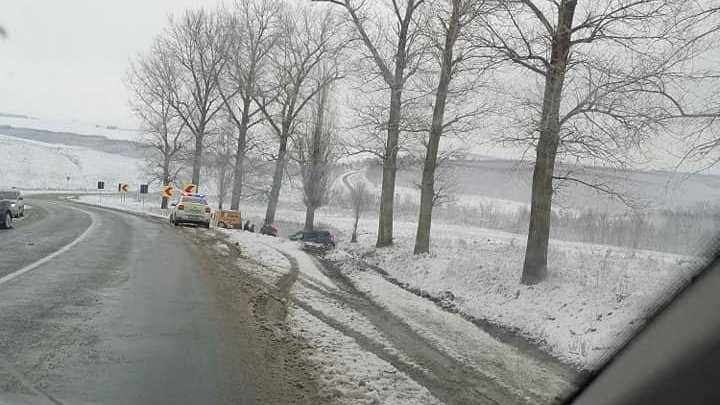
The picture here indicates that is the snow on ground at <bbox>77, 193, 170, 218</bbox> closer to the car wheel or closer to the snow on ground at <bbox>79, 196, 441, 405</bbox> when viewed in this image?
the car wheel

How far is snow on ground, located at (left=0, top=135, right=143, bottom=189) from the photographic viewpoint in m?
96.2

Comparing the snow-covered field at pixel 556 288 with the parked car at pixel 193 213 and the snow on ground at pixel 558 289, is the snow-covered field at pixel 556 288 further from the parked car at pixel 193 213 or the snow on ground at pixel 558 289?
the parked car at pixel 193 213

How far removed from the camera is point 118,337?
694cm

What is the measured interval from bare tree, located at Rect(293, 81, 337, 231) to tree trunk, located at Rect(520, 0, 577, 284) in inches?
849

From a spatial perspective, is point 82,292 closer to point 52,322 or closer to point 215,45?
point 52,322

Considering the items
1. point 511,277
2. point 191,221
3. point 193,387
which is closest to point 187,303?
point 193,387

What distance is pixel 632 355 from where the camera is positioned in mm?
3502

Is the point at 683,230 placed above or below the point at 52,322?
above

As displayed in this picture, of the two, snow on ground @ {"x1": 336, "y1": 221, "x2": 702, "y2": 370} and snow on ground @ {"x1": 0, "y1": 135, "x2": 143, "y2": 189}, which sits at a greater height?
snow on ground @ {"x1": 0, "y1": 135, "x2": 143, "y2": 189}

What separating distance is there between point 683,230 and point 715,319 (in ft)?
22.5

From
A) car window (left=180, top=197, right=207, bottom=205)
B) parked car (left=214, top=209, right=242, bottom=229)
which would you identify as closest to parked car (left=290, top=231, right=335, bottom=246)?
car window (left=180, top=197, right=207, bottom=205)

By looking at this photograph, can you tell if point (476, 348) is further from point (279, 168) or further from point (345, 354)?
point (279, 168)

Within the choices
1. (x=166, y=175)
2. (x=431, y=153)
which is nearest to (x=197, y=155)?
(x=166, y=175)

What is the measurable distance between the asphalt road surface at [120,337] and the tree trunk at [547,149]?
250 inches
